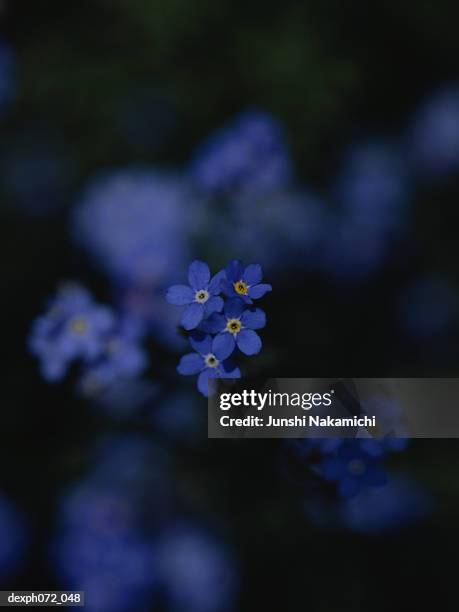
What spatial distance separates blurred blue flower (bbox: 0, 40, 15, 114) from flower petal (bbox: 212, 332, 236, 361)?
2.82 m

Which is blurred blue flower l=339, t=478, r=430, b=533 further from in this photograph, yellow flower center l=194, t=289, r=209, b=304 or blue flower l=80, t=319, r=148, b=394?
yellow flower center l=194, t=289, r=209, b=304

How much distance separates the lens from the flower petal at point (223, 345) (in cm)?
154

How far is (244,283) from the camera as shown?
1558 millimetres

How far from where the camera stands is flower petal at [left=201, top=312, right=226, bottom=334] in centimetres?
154

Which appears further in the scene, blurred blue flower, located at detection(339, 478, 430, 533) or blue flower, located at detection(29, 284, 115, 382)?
blurred blue flower, located at detection(339, 478, 430, 533)

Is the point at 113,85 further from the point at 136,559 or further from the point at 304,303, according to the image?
the point at 136,559

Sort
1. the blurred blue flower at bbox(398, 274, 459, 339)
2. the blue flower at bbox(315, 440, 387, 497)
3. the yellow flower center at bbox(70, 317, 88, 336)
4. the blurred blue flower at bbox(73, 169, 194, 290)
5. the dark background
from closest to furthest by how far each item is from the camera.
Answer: the blue flower at bbox(315, 440, 387, 497) → the yellow flower center at bbox(70, 317, 88, 336) → the dark background → the blurred blue flower at bbox(73, 169, 194, 290) → the blurred blue flower at bbox(398, 274, 459, 339)

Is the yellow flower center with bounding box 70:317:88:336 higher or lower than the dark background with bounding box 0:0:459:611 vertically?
lower

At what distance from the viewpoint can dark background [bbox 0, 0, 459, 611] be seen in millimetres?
2955

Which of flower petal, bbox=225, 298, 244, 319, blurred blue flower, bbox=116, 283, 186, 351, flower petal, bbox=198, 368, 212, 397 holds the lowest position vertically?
flower petal, bbox=198, 368, 212, 397

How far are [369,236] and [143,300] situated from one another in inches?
50.5

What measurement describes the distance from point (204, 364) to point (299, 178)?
2.13 m
